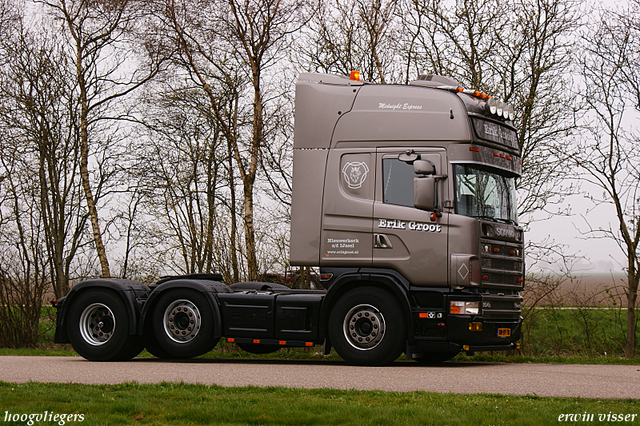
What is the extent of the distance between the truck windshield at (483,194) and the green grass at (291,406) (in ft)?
12.1

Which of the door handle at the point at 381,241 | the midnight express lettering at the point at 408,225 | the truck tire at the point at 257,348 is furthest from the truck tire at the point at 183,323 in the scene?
the midnight express lettering at the point at 408,225

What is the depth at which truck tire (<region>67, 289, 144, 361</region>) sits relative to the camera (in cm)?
1205

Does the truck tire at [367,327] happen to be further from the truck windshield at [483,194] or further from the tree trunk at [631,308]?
the tree trunk at [631,308]

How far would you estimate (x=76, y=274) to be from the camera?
73.5ft

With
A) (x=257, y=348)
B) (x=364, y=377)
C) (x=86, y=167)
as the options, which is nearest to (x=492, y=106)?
(x=364, y=377)

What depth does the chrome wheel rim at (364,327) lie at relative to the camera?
34.8 ft

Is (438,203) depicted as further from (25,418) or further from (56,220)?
(56,220)

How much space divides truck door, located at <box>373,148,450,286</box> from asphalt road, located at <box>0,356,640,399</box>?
1.43 meters

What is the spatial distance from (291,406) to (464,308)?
14.2 feet

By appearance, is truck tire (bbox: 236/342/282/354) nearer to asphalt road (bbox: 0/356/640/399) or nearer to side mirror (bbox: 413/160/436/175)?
asphalt road (bbox: 0/356/640/399)

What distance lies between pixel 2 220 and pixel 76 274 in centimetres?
271

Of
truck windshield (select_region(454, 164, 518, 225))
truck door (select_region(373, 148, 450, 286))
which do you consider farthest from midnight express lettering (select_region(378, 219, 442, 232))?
truck windshield (select_region(454, 164, 518, 225))

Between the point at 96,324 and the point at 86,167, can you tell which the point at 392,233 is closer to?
the point at 96,324

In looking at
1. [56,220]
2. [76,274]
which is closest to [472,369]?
[76,274]
